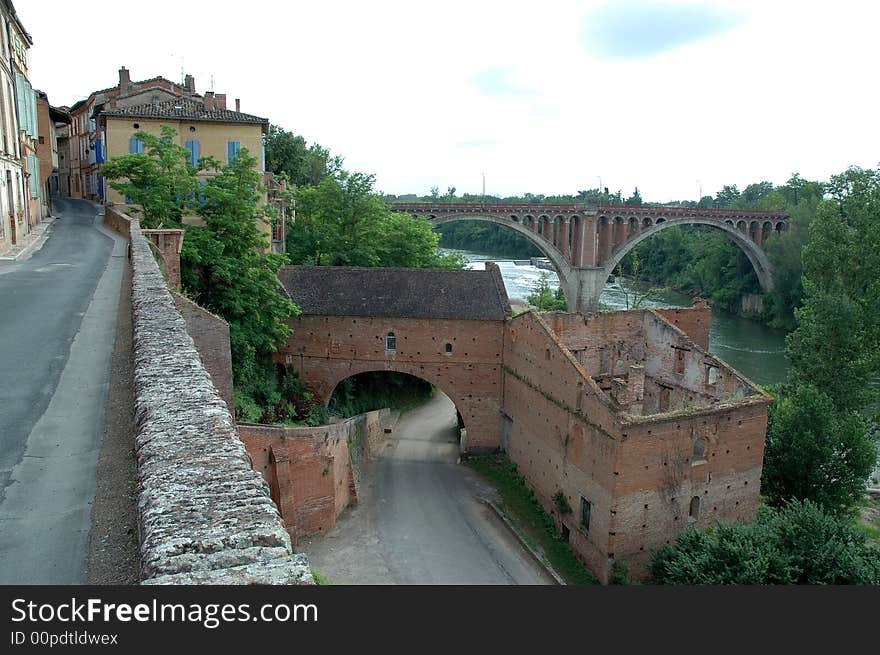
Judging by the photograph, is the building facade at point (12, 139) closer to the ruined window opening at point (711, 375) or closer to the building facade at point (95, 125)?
the building facade at point (95, 125)

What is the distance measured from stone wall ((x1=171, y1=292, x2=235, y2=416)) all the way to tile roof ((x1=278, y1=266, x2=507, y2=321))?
1100 cm

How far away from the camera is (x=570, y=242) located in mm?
65938

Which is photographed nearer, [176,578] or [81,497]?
[176,578]

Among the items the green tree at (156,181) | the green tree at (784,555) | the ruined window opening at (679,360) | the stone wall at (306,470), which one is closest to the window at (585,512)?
the green tree at (784,555)

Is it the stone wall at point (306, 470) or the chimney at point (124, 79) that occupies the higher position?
the chimney at point (124, 79)

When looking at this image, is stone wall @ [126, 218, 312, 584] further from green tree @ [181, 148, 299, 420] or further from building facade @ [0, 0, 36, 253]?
building facade @ [0, 0, 36, 253]

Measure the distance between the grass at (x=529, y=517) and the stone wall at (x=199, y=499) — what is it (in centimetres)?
1823

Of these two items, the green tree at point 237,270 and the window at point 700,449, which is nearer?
the window at point 700,449

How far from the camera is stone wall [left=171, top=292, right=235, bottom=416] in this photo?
18.4 meters

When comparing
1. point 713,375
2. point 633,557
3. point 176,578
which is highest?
point 176,578

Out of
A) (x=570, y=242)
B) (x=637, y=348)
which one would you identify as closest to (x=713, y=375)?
(x=637, y=348)

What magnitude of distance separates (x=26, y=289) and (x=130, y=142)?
20.8m

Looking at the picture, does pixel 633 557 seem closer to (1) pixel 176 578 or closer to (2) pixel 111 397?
(2) pixel 111 397

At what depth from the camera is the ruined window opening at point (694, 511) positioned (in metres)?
22.4
